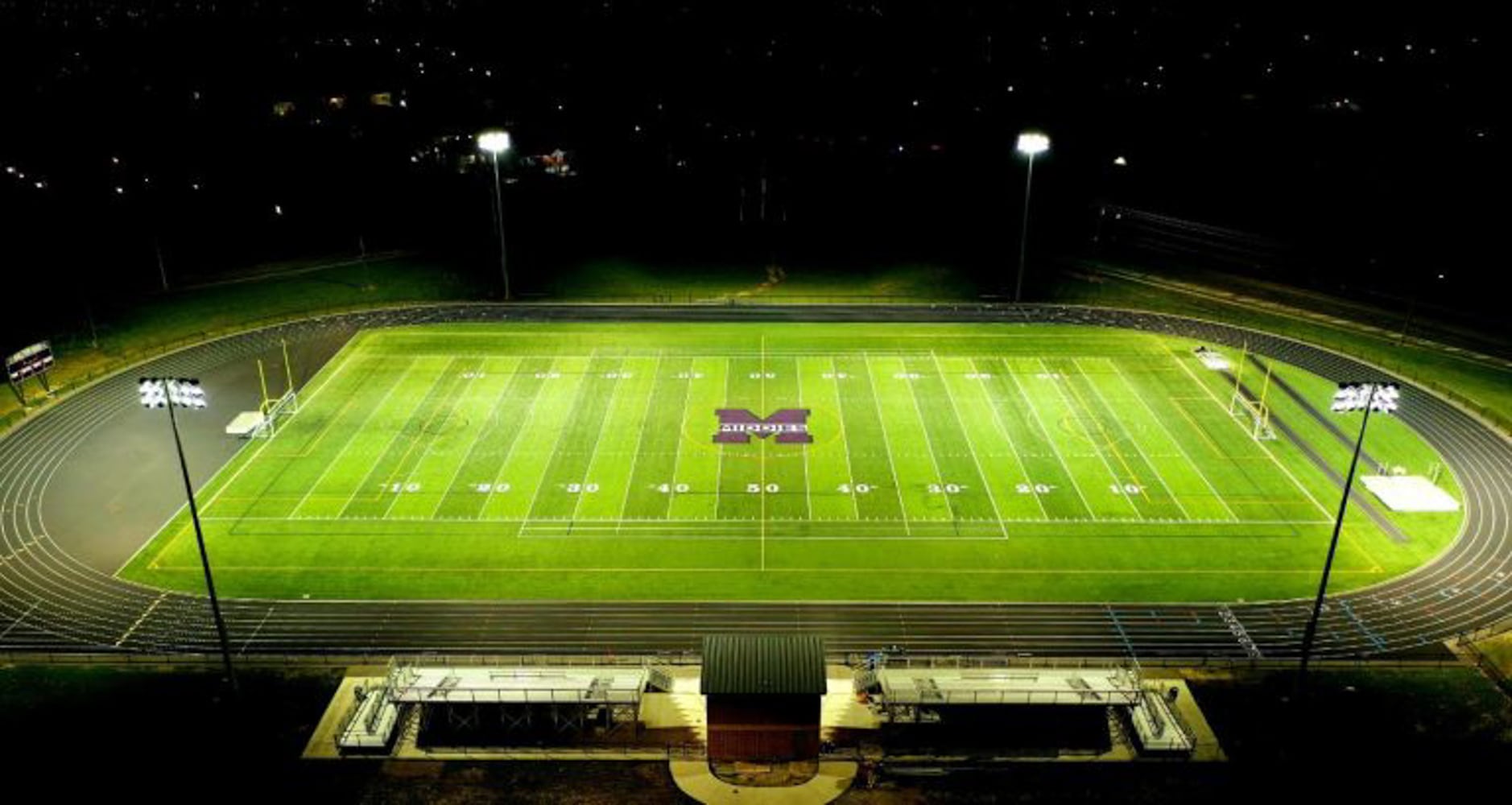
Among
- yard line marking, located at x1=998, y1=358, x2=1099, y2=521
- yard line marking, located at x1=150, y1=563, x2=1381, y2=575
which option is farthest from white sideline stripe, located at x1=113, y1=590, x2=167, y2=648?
yard line marking, located at x1=998, y1=358, x2=1099, y2=521

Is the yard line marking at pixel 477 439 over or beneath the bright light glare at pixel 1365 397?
beneath

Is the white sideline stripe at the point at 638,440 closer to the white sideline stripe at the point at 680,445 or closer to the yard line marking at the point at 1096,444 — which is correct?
the white sideline stripe at the point at 680,445

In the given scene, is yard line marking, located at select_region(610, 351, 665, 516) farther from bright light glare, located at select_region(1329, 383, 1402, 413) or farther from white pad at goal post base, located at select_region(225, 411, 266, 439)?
Answer: bright light glare, located at select_region(1329, 383, 1402, 413)

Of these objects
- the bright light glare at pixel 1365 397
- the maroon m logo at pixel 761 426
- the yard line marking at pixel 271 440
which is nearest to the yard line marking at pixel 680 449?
the maroon m logo at pixel 761 426

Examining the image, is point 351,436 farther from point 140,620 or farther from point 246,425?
point 140,620

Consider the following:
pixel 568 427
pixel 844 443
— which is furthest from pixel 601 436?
pixel 844 443
